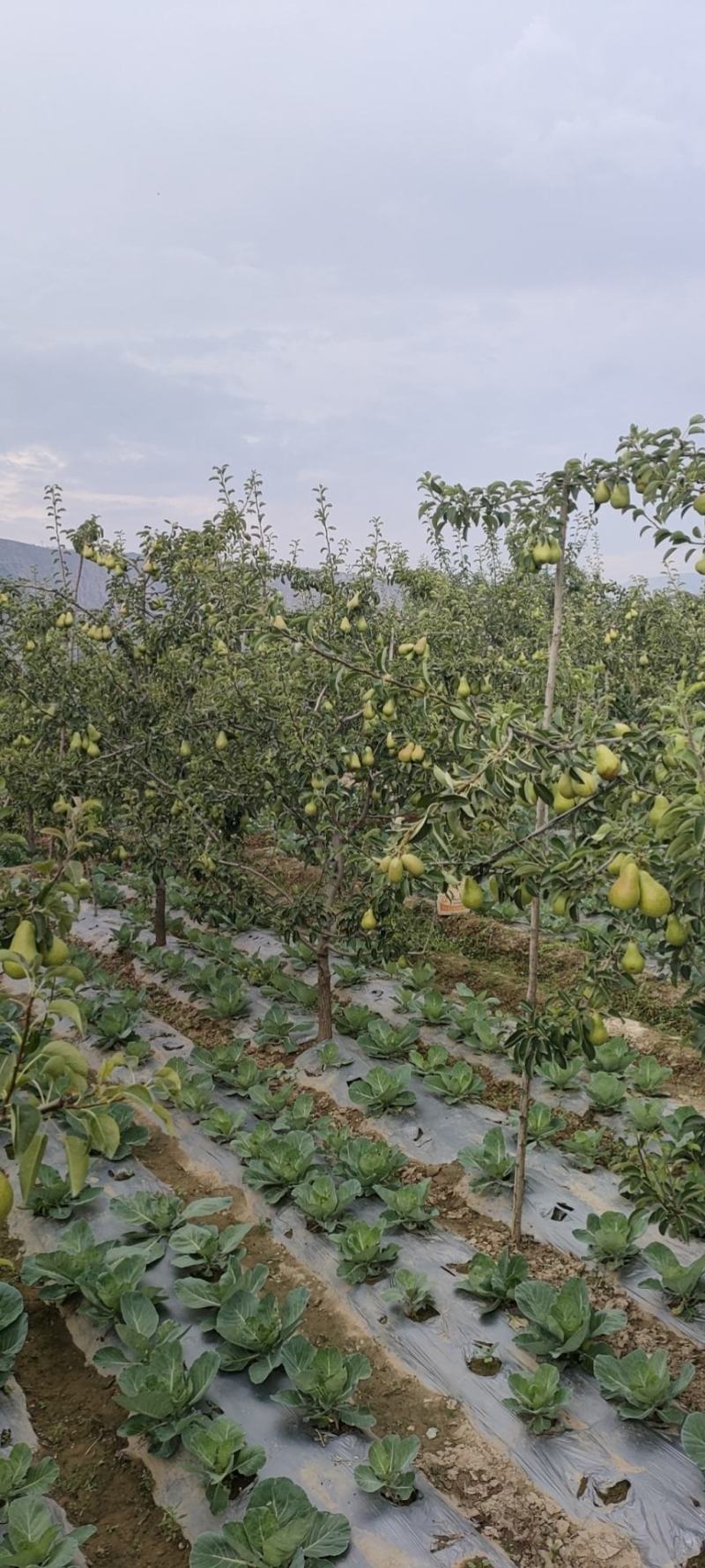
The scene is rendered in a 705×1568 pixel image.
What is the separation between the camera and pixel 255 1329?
3.04m

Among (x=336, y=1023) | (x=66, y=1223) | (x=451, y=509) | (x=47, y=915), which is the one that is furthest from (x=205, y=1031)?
(x=47, y=915)

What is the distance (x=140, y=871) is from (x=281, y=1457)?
12.5 ft

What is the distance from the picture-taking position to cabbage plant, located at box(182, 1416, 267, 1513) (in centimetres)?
255

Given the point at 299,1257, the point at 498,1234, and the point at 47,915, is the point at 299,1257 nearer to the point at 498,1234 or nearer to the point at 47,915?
the point at 498,1234

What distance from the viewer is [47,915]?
169cm

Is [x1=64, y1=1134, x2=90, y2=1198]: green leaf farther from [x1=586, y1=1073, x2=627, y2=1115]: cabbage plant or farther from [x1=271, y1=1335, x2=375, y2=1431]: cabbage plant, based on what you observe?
[x1=586, y1=1073, x2=627, y2=1115]: cabbage plant

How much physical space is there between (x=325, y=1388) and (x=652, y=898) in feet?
6.65

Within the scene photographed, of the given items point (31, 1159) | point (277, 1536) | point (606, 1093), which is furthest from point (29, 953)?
point (606, 1093)

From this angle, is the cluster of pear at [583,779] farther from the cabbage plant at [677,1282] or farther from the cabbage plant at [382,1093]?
the cabbage plant at [382,1093]

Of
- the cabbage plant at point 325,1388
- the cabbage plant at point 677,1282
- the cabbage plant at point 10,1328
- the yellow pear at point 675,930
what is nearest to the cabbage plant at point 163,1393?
the cabbage plant at point 325,1388

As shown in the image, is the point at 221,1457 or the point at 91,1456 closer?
the point at 221,1457

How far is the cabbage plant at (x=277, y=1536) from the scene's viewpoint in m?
2.30

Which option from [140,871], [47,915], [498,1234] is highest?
[47,915]

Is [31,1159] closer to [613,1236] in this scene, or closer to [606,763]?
[606,763]
